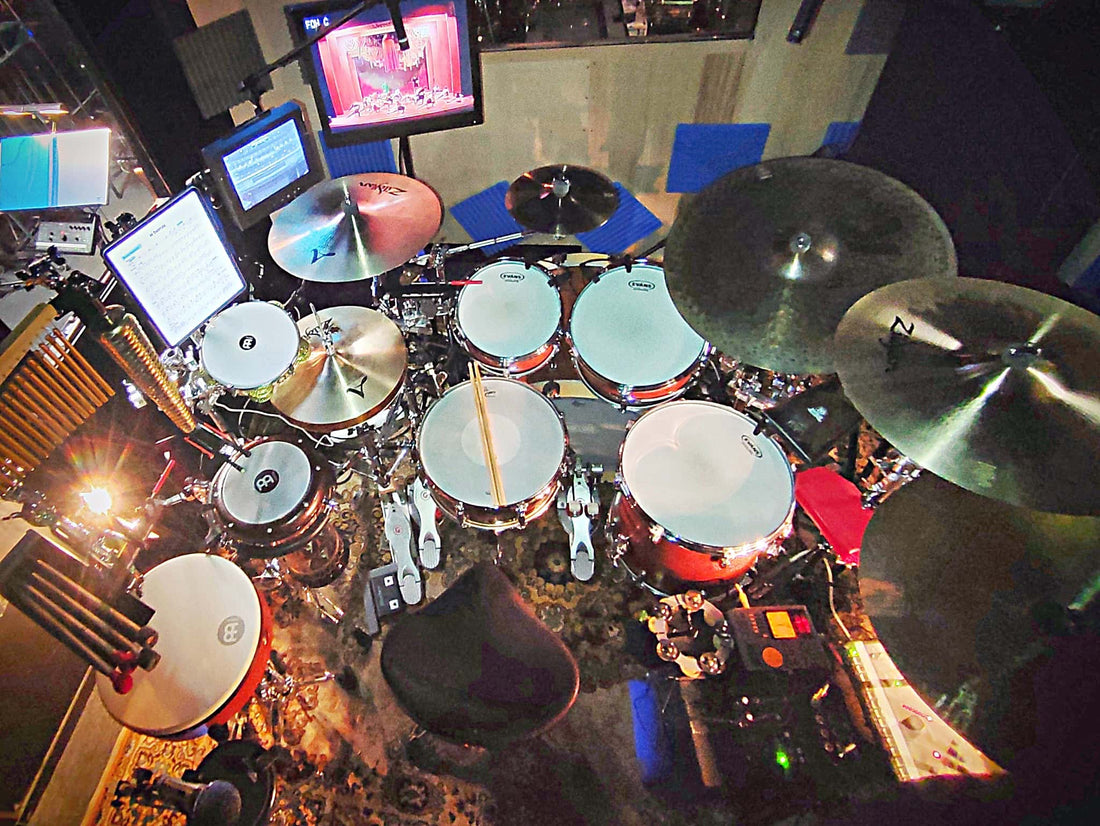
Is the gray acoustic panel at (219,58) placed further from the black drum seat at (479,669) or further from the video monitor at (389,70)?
the black drum seat at (479,669)

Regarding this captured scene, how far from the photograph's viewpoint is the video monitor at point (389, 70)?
102 inches

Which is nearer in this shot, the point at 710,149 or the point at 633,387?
the point at 633,387

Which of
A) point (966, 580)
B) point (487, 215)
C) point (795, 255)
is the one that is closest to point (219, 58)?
point (487, 215)

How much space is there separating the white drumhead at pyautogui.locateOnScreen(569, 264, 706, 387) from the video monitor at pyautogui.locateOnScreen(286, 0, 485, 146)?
3.61ft

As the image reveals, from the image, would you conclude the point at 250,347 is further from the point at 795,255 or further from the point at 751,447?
the point at 795,255

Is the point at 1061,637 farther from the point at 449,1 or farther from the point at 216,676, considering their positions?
the point at 449,1

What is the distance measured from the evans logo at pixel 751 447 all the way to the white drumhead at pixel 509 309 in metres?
0.95

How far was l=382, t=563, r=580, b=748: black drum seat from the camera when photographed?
1.65 m

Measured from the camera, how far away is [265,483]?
2.38 metres

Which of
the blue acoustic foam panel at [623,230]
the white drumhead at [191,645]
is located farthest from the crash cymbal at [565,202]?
the white drumhead at [191,645]

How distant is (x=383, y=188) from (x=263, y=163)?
1.75 ft

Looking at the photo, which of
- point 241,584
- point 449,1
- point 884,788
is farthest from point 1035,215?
point 241,584

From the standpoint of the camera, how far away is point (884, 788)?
2281 mm

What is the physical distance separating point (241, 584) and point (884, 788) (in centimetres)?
256
